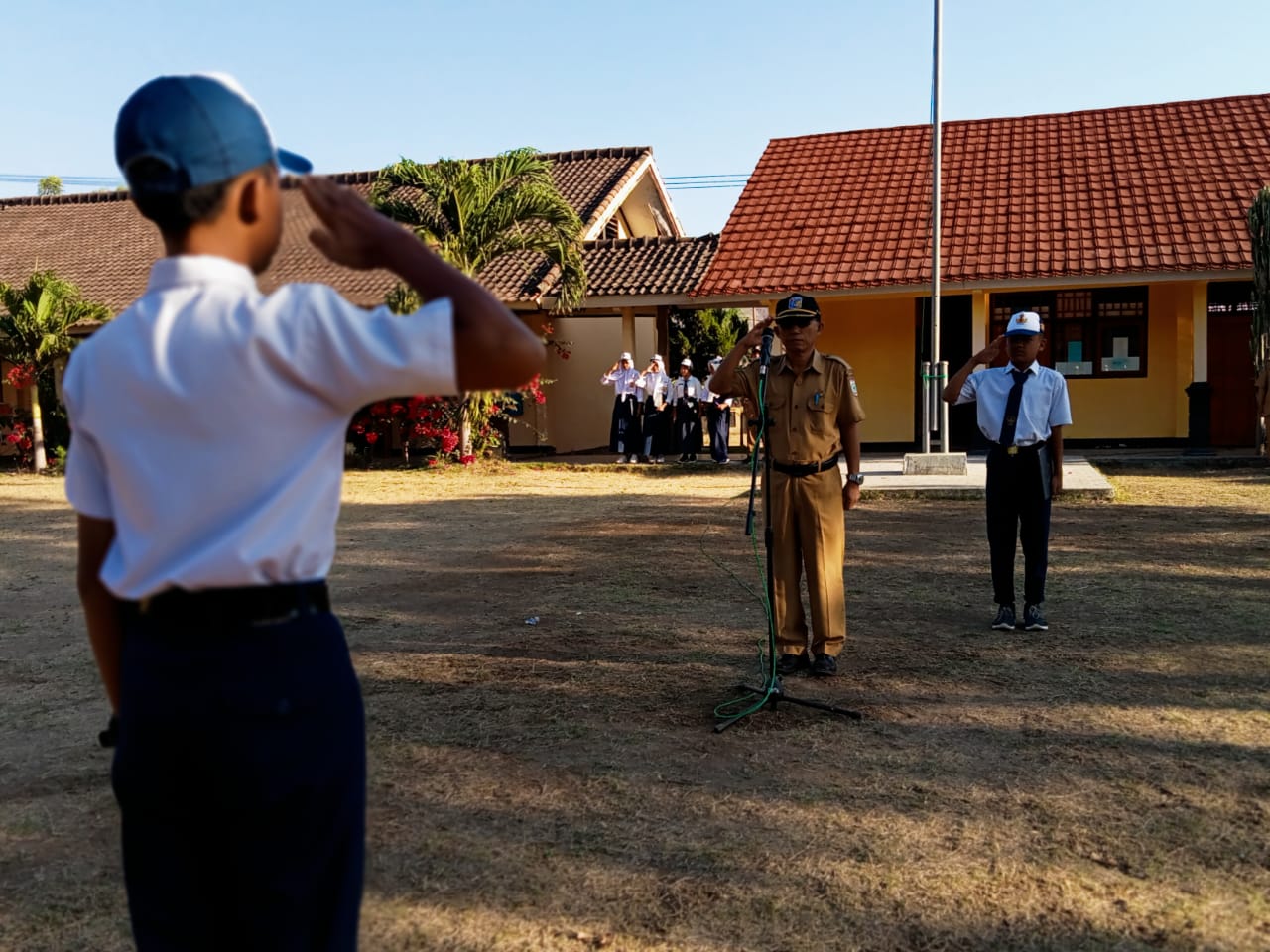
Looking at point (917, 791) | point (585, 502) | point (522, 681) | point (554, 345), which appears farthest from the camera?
point (554, 345)

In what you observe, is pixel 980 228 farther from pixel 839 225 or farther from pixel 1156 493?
pixel 1156 493

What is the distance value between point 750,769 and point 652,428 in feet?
50.0

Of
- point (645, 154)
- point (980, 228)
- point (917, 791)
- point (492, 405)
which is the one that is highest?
point (645, 154)

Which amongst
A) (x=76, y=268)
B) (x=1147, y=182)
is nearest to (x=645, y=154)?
(x=1147, y=182)

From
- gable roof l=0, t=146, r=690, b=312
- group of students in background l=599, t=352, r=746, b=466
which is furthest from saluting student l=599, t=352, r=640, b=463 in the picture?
gable roof l=0, t=146, r=690, b=312

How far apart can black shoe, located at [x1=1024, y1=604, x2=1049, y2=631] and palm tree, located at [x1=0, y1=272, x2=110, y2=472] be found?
53.3ft

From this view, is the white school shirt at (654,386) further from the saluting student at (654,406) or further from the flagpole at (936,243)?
the flagpole at (936,243)

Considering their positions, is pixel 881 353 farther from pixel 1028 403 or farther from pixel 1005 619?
pixel 1005 619

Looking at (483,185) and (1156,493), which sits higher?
(483,185)

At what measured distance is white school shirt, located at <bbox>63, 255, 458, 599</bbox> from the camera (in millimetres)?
1604

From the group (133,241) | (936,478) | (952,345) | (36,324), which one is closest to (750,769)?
(936,478)

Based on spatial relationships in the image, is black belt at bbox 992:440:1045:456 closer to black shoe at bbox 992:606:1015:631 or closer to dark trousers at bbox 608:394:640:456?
black shoe at bbox 992:606:1015:631

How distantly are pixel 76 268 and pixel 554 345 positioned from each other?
1110 cm

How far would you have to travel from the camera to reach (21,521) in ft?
43.5
